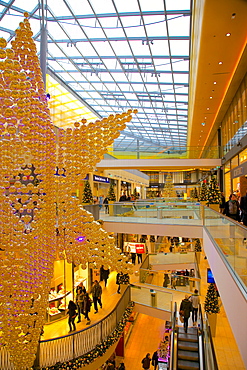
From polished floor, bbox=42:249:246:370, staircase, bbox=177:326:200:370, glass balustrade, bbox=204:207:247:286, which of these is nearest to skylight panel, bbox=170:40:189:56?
glass balustrade, bbox=204:207:247:286

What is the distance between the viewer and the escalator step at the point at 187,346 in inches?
411

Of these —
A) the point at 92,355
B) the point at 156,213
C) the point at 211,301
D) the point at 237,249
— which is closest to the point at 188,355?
the point at 211,301

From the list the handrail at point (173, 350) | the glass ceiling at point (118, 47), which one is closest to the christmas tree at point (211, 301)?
the handrail at point (173, 350)

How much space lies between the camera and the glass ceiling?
11820mm

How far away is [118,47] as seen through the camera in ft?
50.2

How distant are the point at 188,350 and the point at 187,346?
0.44 feet

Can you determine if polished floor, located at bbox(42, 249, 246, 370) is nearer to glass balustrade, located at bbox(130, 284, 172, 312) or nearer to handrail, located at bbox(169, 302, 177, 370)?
glass balustrade, located at bbox(130, 284, 172, 312)

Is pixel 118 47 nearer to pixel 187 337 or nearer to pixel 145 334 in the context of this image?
pixel 187 337

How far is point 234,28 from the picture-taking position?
9469 millimetres

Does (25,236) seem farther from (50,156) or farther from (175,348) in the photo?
(175,348)

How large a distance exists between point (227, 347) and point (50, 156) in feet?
32.7

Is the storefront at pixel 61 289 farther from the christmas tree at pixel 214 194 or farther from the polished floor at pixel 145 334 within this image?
the christmas tree at pixel 214 194

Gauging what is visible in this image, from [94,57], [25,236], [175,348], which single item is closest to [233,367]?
[175,348]

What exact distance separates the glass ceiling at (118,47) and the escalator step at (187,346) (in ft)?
42.2
